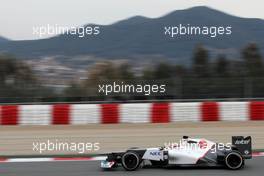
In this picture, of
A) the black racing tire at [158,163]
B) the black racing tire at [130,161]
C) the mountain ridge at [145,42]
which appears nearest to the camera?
the black racing tire at [130,161]

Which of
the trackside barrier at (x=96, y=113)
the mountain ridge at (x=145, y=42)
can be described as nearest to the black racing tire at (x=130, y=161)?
the trackside barrier at (x=96, y=113)

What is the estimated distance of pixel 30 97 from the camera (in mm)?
15531

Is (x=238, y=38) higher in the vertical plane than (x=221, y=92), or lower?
higher

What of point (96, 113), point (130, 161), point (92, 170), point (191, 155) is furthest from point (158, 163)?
point (96, 113)

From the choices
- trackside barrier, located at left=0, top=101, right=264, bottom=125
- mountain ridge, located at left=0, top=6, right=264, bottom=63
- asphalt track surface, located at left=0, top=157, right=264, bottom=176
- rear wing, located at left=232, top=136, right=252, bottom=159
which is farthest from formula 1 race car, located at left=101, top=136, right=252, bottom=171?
mountain ridge, located at left=0, top=6, right=264, bottom=63

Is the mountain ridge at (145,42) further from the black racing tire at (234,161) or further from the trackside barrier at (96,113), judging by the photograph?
the black racing tire at (234,161)

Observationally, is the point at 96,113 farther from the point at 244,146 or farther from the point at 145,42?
the point at 145,42

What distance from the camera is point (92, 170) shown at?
8617 millimetres

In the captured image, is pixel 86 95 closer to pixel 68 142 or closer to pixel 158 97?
pixel 158 97

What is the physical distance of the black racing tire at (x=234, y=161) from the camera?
815cm

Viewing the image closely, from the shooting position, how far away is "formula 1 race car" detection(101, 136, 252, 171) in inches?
321

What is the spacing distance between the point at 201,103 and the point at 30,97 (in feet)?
14.8

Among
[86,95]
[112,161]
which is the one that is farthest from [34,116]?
[112,161]

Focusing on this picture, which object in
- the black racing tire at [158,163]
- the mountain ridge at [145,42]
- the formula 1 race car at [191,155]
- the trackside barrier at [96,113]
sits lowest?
the black racing tire at [158,163]
